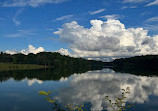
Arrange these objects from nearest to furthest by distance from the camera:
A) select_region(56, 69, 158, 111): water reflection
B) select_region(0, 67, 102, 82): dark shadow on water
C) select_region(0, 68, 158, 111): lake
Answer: select_region(0, 68, 158, 111): lake → select_region(56, 69, 158, 111): water reflection → select_region(0, 67, 102, 82): dark shadow on water

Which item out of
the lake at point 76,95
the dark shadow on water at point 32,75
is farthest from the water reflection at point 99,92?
the dark shadow on water at point 32,75

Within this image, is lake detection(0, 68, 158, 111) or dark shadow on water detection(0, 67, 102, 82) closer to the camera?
lake detection(0, 68, 158, 111)

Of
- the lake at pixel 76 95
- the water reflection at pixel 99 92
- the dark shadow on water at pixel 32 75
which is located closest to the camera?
the lake at pixel 76 95

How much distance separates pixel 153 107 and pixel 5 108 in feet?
87.0

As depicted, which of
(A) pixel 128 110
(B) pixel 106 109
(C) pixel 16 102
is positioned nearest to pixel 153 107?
(A) pixel 128 110

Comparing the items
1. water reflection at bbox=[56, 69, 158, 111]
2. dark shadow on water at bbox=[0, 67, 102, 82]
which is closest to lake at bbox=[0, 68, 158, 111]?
water reflection at bbox=[56, 69, 158, 111]

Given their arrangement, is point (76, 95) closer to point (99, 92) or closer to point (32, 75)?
point (99, 92)

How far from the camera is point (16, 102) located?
29.1 metres

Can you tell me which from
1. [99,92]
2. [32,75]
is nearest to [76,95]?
[99,92]

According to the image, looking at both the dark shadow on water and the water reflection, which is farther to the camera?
the dark shadow on water

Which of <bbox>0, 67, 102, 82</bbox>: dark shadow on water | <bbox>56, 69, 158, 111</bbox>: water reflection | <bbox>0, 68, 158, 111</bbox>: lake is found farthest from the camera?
<bbox>0, 67, 102, 82</bbox>: dark shadow on water

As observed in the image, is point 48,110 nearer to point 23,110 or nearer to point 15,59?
point 23,110

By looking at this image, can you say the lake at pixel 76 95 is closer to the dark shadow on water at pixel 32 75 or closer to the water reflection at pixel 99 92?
the water reflection at pixel 99 92

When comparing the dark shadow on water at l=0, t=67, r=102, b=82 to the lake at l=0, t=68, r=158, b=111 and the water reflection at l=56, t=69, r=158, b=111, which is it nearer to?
the lake at l=0, t=68, r=158, b=111
